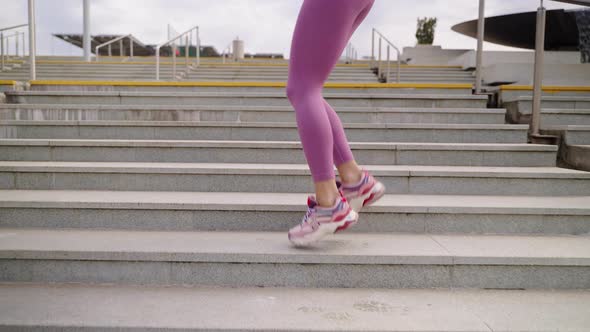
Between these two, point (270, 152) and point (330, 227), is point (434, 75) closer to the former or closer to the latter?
point (270, 152)

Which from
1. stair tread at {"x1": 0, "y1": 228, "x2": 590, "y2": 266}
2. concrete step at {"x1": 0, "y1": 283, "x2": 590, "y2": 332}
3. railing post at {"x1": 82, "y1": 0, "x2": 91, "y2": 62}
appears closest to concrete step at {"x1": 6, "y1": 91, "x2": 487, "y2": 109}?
stair tread at {"x1": 0, "y1": 228, "x2": 590, "y2": 266}

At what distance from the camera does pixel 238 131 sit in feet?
10.5

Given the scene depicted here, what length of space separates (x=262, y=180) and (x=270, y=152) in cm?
42

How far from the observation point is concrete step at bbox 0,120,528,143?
10.3 feet

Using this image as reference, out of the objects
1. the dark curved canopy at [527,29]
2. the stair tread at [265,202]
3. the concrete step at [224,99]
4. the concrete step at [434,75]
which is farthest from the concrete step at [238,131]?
the dark curved canopy at [527,29]

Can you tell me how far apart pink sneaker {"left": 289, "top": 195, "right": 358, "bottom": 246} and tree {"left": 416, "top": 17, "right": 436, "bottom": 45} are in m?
16.8

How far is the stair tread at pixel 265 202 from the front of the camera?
2.03 metres

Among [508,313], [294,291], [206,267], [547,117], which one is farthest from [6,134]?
[547,117]

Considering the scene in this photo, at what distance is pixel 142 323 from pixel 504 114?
3.10 m

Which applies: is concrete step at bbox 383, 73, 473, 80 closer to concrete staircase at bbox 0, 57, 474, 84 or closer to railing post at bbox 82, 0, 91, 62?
concrete staircase at bbox 0, 57, 474, 84

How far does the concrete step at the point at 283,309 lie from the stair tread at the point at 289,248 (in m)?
0.11

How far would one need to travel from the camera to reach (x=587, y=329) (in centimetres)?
138

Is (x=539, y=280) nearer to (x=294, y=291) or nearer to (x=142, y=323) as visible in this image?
(x=294, y=291)

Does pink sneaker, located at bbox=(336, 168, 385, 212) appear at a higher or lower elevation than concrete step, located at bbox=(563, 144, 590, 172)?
lower
